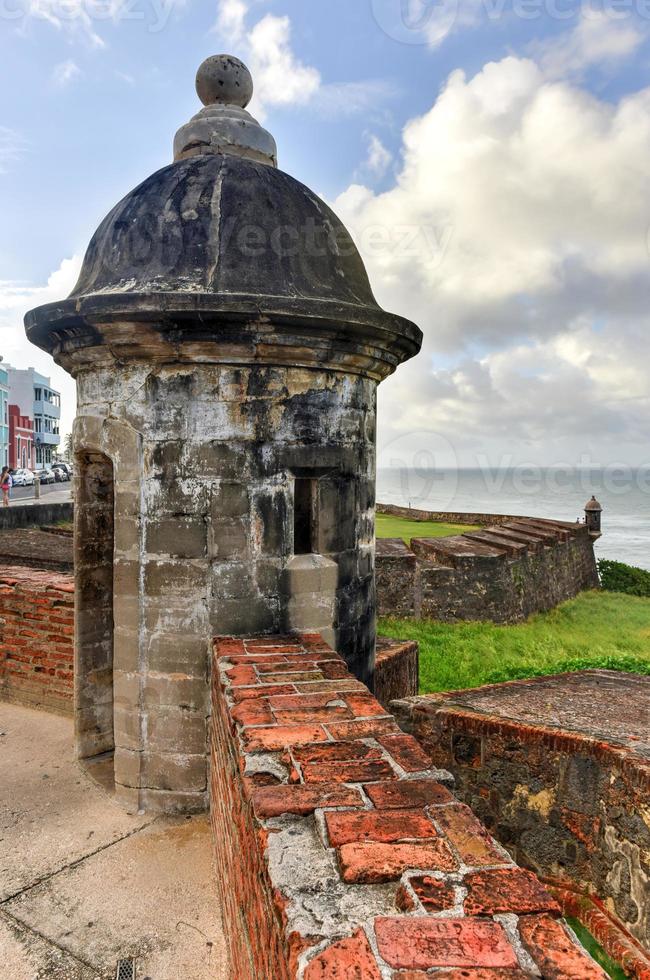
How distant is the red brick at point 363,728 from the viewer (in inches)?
93.8

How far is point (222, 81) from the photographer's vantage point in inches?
183

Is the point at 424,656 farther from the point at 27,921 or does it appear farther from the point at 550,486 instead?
the point at 550,486

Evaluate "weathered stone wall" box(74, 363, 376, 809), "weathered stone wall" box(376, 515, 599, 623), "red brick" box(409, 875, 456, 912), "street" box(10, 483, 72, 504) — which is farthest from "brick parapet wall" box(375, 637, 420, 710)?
"street" box(10, 483, 72, 504)

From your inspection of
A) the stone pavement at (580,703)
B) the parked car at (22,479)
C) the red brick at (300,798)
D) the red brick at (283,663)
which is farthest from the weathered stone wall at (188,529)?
the parked car at (22,479)

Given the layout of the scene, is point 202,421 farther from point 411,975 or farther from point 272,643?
point 411,975

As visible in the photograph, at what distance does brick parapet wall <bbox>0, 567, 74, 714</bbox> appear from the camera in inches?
216

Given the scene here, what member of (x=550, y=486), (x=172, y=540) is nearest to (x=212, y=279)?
(x=172, y=540)

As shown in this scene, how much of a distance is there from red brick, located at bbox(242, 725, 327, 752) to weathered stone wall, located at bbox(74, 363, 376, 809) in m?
1.38

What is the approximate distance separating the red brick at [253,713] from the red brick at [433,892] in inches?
41.4

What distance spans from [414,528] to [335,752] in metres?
21.9

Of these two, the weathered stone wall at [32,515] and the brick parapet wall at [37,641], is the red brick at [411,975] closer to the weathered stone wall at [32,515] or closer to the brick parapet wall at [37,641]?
the brick parapet wall at [37,641]

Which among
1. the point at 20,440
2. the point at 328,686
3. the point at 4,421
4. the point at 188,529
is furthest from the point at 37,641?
the point at 20,440

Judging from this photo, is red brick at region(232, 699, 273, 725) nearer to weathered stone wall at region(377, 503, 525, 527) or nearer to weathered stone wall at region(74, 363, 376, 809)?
weathered stone wall at region(74, 363, 376, 809)

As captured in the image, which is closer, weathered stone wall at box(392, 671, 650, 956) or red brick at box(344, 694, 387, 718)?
red brick at box(344, 694, 387, 718)
